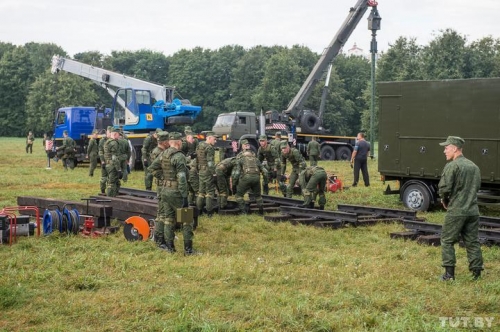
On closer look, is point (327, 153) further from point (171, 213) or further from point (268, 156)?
point (171, 213)

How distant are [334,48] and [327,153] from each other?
586 centimetres

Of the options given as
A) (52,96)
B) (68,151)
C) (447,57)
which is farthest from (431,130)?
(52,96)

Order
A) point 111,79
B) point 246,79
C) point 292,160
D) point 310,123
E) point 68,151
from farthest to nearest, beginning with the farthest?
point 246,79, point 310,123, point 111,79, point 68,151, point 292,160

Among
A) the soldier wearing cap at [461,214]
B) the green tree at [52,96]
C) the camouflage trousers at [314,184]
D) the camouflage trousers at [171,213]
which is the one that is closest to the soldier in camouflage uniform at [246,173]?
the camouflage trousers at [314,184]

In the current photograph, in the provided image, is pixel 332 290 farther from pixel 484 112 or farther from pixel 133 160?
pixel 133 160

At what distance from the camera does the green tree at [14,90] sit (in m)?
91.4

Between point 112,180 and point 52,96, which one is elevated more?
point 52,96

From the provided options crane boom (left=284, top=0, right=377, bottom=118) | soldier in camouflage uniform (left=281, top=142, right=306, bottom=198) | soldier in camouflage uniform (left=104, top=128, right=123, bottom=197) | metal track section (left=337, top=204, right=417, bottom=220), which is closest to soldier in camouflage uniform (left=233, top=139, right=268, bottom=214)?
soldier in camouflage uniform (left=281, top=142, right=306, bottom=198)

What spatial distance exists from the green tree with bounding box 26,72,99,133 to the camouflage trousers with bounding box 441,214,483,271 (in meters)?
74.2

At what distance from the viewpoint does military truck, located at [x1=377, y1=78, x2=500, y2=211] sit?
1554cm

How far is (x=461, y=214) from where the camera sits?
362 inches

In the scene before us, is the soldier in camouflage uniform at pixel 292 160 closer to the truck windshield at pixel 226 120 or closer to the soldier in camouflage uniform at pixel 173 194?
the soldier in camouflage uniform at pixel 173 194

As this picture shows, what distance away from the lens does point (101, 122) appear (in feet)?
104

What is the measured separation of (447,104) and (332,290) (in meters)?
8.82
